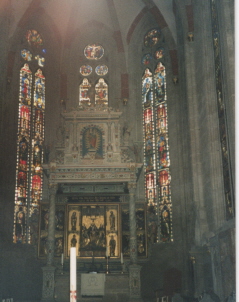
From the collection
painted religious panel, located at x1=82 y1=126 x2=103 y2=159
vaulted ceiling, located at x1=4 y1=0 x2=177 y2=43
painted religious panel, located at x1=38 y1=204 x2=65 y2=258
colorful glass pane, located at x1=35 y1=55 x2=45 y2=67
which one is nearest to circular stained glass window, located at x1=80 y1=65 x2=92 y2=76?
vaulted ceiling, located at x1=4 y1=0 x2=177 y2=43

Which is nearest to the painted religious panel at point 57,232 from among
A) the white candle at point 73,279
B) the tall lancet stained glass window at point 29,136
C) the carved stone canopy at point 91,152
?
the tall lancet stained glass window at point 29,136

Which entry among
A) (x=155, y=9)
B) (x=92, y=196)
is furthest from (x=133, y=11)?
(x=92, y=196)

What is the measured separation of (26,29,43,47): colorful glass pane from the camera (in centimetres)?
2020

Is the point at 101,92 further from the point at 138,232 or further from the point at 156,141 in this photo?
the point at 138,232

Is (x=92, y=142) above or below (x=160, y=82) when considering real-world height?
below

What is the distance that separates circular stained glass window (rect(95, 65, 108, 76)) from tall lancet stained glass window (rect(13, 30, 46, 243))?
8.72ft

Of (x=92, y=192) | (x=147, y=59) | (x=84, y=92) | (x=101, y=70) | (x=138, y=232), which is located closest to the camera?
(x=92, y=192)

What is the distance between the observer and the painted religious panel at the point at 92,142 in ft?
50.5

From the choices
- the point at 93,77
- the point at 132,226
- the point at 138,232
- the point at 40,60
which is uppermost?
the point at 40,60

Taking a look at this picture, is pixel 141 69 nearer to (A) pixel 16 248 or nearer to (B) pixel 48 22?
(B) pixel 48 22

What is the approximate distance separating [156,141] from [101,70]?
4836 mm

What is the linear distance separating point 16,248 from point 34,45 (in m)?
9.51

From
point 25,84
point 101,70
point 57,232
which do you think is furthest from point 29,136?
point 101,70

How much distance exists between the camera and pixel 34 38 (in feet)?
67.0
